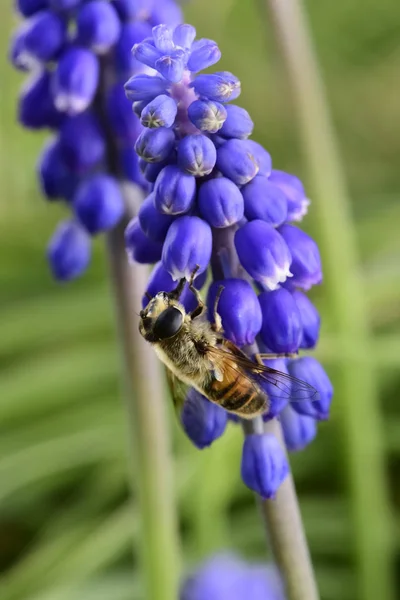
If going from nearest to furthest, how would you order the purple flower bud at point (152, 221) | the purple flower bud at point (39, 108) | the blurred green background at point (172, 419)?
1. the purple flower bud at point (152, 221)
2. the purple flower bud at point (39, 108)
3. the blurred green background at point (172, 419)

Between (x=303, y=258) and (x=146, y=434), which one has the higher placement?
(x=303, y=258)

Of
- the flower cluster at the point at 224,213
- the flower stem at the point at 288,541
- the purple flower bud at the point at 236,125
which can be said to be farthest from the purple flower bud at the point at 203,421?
the purple flower bud at the point at 236,125

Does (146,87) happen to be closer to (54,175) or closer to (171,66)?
(171,66)

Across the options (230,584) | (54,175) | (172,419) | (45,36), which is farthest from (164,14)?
(172,419)

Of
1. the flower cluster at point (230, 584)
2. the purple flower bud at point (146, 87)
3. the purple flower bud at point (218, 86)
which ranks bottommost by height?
the flower cluster at point (230, 584)

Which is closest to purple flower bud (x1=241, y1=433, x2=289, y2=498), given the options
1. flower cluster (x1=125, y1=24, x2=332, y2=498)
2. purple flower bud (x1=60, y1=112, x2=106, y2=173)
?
flower cluster (x1=125, y1=24, x2=332, y2=498)

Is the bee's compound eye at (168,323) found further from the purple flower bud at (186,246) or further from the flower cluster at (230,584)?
the flower cluster at (230,584)
